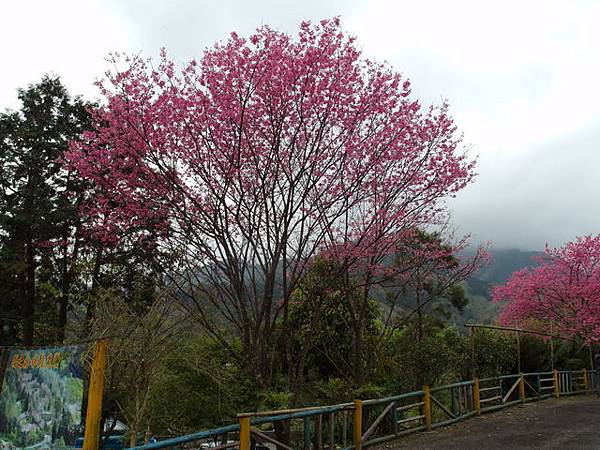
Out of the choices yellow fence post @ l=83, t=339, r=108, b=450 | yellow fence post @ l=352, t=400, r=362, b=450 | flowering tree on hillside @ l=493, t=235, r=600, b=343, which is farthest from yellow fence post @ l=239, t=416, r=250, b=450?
flowering tree on hillside @ l=493, t=235, r=600, b=343

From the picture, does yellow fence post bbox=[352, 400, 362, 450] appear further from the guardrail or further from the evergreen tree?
the evergreen tree

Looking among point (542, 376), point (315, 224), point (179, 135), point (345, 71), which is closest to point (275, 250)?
point (315, 224)

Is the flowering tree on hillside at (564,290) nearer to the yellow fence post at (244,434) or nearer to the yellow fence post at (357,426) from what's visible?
the yellow fence post at (357,426)

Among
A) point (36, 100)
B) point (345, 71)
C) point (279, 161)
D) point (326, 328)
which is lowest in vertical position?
point (326, 328)

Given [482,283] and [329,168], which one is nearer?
[329,168]

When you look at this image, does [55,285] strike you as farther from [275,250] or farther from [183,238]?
[275,250]

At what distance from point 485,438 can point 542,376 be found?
28.3 feet

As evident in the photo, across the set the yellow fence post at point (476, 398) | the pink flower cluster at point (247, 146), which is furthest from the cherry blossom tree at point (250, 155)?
the yellow fence post at point (476, 398)

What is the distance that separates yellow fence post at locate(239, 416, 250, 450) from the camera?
20.5 ft

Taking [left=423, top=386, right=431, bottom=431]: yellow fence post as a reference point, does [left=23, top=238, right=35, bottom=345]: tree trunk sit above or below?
above

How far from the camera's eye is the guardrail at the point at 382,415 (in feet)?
22.0

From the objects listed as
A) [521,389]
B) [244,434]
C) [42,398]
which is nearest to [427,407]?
[521,389]

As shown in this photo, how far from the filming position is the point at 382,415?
9484 millimetres

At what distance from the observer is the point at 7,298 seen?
1788cm
